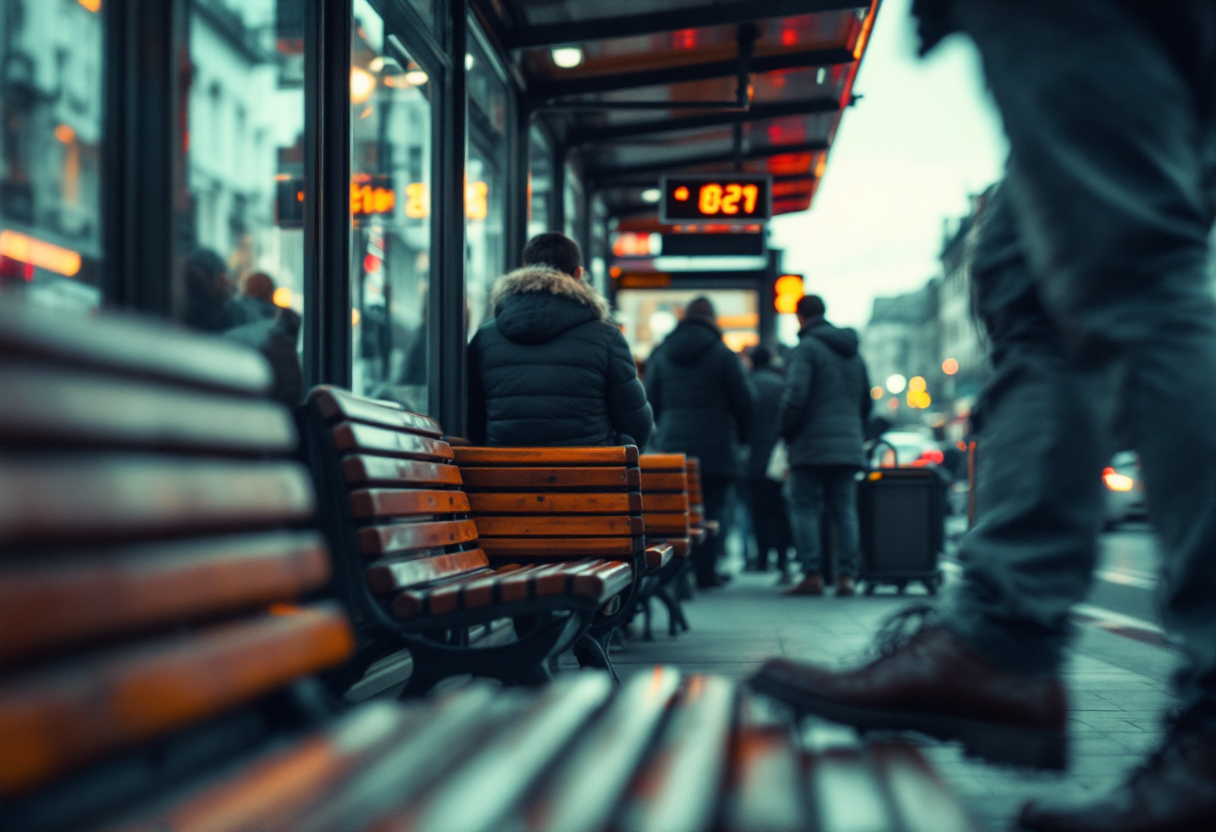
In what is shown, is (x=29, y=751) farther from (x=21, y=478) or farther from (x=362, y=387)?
(x=362, y=387)

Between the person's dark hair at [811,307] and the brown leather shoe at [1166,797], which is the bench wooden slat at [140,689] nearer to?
the brown leather shoe at [1166,797]

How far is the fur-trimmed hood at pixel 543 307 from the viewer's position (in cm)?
497

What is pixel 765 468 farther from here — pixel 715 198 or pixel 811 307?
pixel 715 198

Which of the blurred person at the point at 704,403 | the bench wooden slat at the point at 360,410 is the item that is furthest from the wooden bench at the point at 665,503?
the blurred person at the point at 704,403

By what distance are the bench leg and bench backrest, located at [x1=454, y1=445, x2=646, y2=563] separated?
0.32 m

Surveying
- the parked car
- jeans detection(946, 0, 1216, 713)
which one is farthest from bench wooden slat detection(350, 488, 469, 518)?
the parked car

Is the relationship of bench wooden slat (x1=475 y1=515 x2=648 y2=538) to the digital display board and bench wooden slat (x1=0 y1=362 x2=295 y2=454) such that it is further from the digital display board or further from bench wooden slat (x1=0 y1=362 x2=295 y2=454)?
the digital display board

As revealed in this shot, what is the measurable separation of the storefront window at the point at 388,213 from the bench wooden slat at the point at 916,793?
11.8 ft

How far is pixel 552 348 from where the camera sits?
5035mm

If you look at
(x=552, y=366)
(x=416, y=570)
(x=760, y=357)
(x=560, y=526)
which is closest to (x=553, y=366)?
(x=552, y=366)

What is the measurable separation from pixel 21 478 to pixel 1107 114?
5.41 feet

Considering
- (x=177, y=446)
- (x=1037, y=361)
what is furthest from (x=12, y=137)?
(x=1037, y=361)

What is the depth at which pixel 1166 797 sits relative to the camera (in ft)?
5.96

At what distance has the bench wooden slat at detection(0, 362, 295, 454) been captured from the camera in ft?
3.40
